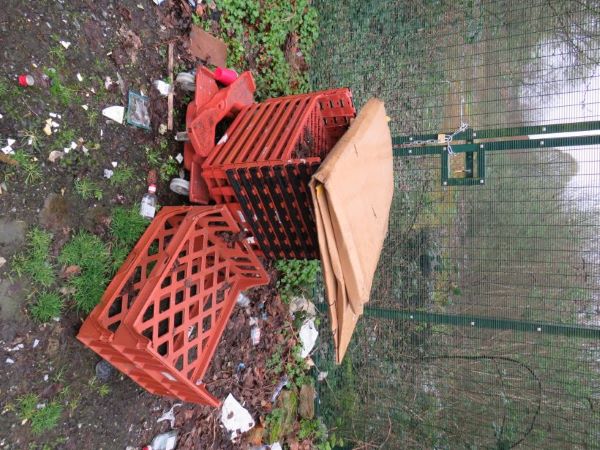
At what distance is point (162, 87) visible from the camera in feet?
9.57

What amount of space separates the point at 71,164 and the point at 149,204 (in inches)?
20.7

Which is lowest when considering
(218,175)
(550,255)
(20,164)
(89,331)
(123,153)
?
(550,255)

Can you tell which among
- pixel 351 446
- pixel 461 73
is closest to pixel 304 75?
pixel 461 73

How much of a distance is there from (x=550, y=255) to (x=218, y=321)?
8.67ft

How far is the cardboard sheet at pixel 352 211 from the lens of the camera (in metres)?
2.02

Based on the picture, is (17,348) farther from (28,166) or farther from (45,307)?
(28,166)

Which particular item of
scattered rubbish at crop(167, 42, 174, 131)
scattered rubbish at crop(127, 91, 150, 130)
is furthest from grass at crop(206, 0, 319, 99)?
scattered rubbish at crop(127, 91, 150, 130)

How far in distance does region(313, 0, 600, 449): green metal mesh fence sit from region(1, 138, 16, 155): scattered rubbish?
2737 millimetres

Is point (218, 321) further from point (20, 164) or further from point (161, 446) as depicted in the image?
point (20, 164)

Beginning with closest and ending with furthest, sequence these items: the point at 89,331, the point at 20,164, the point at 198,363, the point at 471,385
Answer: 1. the point at 20,164
2. the point at 89,331
3. the point at 198,363
4. the point at 471,385

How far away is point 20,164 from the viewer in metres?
2.16

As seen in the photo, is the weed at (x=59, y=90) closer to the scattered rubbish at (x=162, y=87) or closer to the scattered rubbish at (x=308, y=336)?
the scattered rubbish at (x=162, y=87)


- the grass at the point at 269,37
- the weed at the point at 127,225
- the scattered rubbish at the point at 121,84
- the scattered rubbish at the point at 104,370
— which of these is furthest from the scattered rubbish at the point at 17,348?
the grass at the point at 269,37

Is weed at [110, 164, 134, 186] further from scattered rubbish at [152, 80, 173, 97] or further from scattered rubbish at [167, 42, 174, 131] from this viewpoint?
scattered rubbish at [152, 80, 173, 97]
